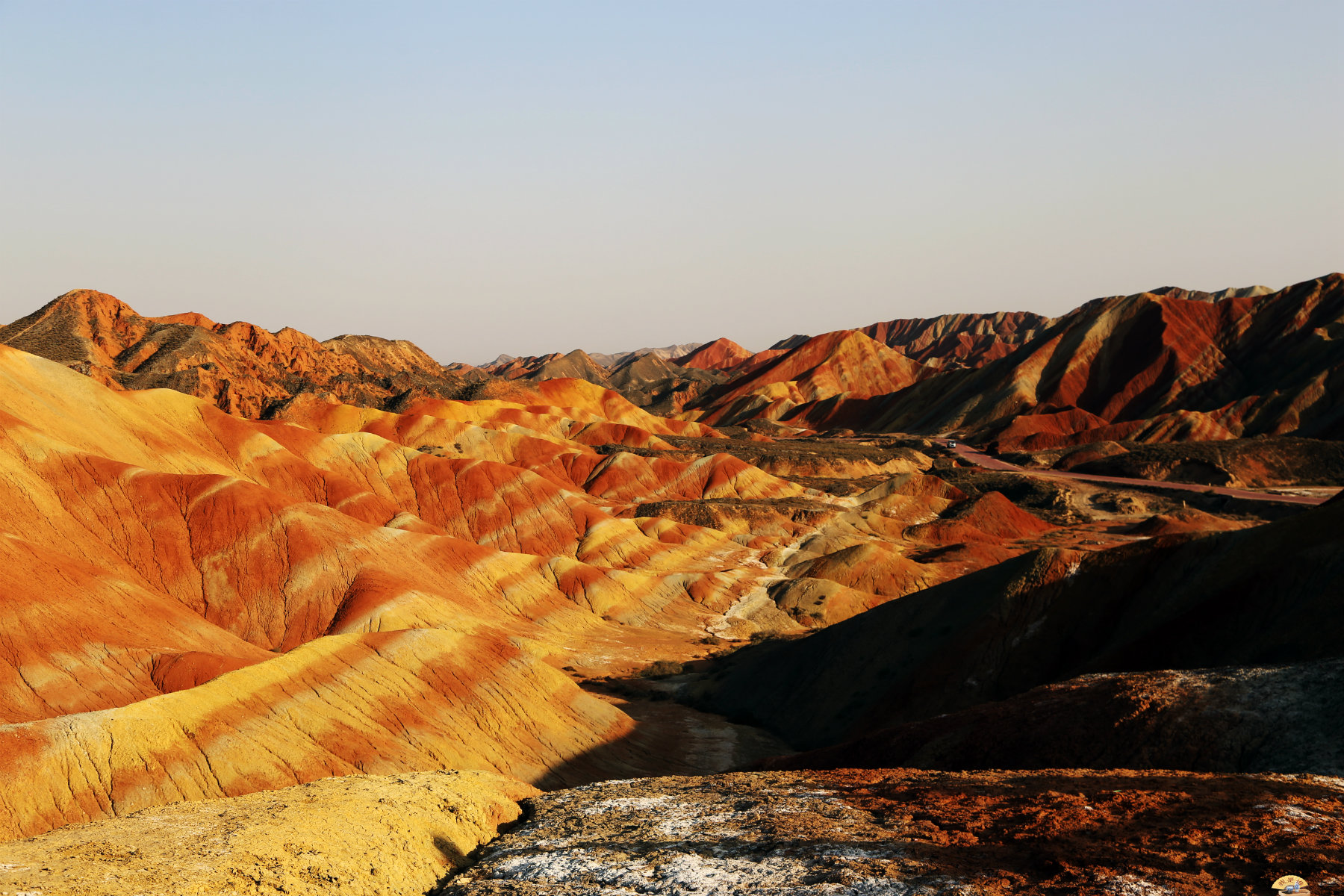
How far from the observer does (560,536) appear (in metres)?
83.4

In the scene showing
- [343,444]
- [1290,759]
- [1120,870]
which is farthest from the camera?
[343,444]

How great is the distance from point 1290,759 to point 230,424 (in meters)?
85.7

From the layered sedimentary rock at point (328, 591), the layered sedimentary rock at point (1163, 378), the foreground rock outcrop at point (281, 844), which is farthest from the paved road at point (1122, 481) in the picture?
the foreground rock outcrop at point (281, 844)

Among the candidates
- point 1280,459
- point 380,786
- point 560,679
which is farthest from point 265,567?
point 1280,459

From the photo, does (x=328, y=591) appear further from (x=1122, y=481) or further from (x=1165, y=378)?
(x=1165, y=378)

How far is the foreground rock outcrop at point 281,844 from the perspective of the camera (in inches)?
625

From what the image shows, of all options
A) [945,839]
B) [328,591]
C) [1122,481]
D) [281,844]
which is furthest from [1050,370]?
[281,844]

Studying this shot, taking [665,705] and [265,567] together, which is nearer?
[665,705]

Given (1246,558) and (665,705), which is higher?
(1246,558)

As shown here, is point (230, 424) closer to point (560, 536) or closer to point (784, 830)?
point (560, 536)

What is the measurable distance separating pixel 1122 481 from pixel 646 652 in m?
87.5

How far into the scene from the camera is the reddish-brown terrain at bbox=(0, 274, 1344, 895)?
692 inches

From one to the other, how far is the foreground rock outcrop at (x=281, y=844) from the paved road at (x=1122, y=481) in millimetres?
76223

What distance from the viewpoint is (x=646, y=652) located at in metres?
61.9
